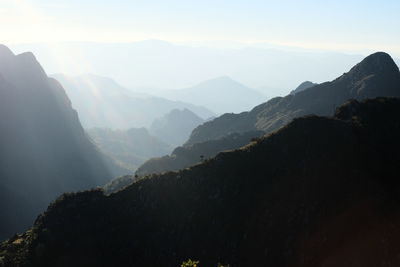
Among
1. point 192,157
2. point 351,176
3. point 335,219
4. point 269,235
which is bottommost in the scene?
point 192,157

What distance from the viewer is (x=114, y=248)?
261 ft

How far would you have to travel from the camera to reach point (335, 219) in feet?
218

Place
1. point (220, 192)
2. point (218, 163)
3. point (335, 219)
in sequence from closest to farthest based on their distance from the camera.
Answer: point (335, 219)
point (220, 192)
point (218, 163)

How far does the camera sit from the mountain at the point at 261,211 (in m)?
64.9

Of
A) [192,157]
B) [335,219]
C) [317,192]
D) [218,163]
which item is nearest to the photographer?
[335,219]

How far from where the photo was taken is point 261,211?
75062mm

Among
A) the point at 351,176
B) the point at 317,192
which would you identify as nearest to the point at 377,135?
the point at 351,176

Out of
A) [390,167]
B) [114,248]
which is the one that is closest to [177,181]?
[114,248]

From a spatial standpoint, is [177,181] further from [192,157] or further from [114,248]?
[192,157]

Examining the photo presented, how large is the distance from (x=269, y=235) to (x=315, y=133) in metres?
25.8

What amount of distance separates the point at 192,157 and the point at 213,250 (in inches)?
4949

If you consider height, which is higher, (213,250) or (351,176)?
(351,176)

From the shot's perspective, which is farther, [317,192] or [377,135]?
[377,135]

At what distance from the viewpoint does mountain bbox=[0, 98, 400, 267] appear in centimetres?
6488
